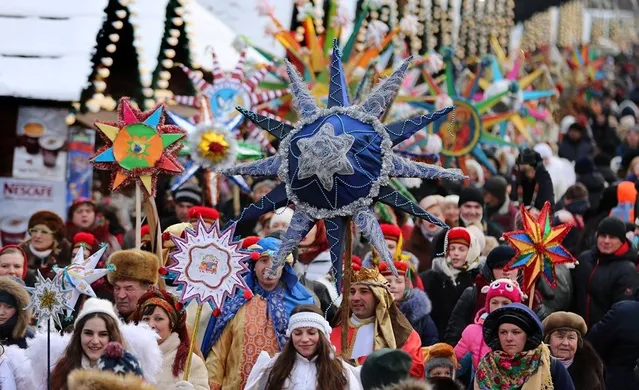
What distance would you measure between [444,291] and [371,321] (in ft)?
7.17

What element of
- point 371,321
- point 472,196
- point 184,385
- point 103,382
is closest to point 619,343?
point 371,321

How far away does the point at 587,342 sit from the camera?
10.1 metres

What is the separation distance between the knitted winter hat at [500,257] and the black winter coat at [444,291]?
2.89 ft

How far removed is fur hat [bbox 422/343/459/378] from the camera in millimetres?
9320

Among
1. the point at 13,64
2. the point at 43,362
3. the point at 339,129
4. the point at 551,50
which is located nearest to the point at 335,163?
the point at 339,129

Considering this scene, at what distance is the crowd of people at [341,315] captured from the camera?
864 centimetres

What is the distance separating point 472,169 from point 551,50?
22.7m

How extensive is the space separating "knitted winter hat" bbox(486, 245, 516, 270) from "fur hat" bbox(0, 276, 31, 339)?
124 inches

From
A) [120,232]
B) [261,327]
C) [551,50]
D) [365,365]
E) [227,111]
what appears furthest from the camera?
[551,50]

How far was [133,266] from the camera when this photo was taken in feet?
33.3

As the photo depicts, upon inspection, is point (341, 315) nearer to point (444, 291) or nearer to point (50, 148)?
point (444, 291)

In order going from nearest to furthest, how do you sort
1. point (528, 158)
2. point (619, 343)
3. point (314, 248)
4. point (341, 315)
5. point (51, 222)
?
point (341, 315), point (619, 343), point (314, 248), point (51, 222), point (528, 158)

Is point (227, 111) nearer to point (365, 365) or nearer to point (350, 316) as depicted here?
point (350, 316)

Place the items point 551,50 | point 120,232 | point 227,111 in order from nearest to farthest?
point 120,232 < point 227,111 < point 551,50
